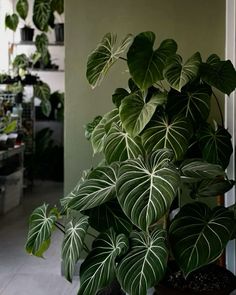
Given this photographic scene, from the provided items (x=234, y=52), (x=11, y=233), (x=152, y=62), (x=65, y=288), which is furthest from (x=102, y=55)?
(x=11, y=233)

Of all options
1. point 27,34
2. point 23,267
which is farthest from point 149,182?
point 27,34

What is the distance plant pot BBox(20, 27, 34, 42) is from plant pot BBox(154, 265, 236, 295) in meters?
4.49

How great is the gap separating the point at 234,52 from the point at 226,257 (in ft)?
3.95

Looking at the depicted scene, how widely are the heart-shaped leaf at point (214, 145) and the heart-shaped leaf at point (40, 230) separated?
772 millimetres

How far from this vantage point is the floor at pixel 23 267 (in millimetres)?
2479

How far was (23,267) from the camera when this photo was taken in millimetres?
2834

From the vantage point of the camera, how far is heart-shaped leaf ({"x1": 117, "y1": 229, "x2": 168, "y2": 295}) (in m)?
1.48

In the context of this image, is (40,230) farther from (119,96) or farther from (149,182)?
(119,96)

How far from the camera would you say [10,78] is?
4984 millimetres

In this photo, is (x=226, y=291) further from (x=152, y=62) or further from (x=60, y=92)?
(x=60, y=92)

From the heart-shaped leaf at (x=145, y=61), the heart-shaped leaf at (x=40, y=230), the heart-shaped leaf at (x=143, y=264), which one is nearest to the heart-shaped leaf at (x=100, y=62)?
the heart-shaped leaf at (x=145, y=61)

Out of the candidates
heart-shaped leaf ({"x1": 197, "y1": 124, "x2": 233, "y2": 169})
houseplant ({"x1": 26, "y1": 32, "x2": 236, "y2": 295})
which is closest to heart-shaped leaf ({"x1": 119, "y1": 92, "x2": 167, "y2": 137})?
houseplant ({"x1": 26, "y1": 32, "x2": 236, "y2": 295})

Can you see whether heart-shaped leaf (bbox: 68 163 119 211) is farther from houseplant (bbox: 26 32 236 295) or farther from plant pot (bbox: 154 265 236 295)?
plant pot (bbox: 154 265 236 295)

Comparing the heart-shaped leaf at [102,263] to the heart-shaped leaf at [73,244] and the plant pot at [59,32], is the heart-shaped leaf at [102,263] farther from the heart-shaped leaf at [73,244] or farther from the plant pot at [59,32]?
the plant pot at [59,32]
